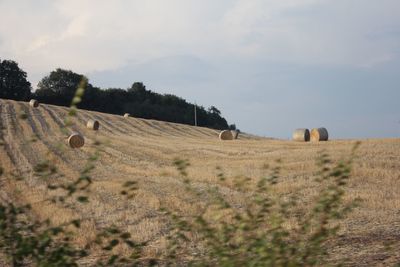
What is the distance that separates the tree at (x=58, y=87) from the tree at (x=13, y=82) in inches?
69.7

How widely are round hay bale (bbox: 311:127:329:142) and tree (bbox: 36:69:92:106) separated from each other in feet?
130

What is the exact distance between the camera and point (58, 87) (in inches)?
2921

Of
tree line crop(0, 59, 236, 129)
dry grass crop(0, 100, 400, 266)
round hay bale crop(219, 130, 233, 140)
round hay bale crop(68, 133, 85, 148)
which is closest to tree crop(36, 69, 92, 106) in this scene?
tree line crop(0, 59, 236, 129)

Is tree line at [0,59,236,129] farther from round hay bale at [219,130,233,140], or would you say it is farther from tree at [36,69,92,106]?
round hay bale at [219,130,233,140]

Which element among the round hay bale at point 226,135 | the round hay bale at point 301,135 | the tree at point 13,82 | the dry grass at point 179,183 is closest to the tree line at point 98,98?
the tree at point 13,82

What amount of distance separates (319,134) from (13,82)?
49976 millimetres

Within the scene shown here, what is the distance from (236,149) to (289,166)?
347 inches

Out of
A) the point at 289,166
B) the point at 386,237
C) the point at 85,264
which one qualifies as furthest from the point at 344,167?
the point at 289,166

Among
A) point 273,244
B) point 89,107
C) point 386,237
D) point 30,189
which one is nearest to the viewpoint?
point 273,244

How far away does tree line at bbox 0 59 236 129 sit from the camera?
7050 cm

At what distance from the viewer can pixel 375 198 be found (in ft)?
43.0

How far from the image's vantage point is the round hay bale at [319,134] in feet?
105

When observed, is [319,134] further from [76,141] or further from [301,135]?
[76,141]

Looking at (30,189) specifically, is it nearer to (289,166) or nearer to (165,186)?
(165,186)
